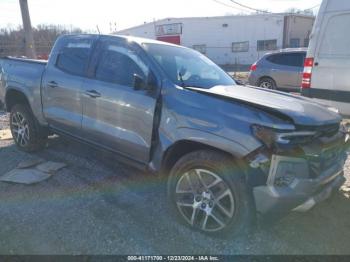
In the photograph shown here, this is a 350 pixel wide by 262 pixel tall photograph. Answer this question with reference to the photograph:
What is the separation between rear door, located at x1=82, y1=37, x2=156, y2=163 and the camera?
3.58 meters

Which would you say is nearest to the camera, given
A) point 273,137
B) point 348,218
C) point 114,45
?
point 273,137

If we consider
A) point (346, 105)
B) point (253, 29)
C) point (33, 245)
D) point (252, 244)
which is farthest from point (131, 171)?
Result: point (253, 29)

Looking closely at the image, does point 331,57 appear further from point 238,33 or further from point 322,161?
point 238,33

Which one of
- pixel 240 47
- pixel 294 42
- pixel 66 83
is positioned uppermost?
pixel 66 83

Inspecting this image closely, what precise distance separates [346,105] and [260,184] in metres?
3.23

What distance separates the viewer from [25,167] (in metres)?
4.92

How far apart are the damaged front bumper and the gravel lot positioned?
49 centimetres

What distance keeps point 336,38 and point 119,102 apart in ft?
12.3

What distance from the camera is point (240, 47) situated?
3434cm

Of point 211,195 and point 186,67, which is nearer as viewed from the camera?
point 211,195

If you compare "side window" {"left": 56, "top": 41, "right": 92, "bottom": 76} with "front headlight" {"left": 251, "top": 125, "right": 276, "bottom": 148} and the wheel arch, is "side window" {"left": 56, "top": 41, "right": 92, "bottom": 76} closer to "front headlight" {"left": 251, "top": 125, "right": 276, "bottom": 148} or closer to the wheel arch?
the wheel arch

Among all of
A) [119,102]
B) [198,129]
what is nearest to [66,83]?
[119,102]

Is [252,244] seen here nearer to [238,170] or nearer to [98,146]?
[238,170]

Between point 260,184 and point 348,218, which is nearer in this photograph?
point 260,184
